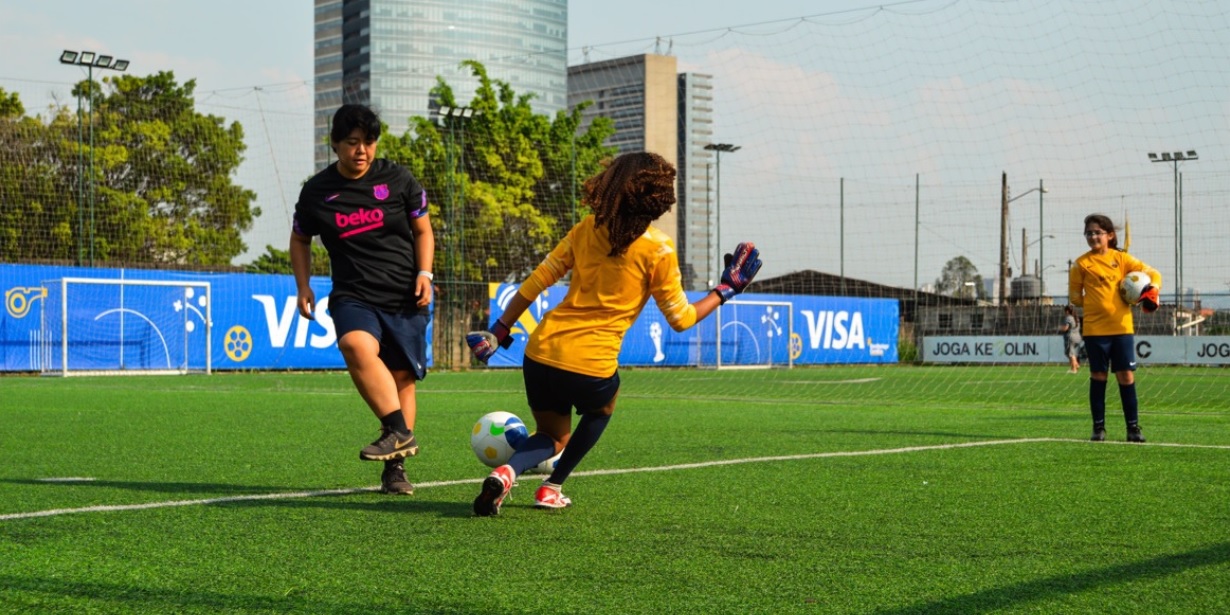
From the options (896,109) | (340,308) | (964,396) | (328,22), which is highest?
(328,22)

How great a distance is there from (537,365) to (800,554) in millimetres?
1499

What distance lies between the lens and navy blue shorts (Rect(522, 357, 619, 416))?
535 centimetres

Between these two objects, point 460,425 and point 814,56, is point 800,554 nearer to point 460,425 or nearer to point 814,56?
point 460,425

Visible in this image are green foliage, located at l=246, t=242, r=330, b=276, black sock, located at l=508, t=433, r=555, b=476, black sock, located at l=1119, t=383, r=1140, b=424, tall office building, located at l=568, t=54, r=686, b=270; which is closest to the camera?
black sock, located at l=508, t=433, r=555, b=476

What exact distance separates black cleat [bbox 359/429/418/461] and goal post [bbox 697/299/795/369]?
30.8 metres

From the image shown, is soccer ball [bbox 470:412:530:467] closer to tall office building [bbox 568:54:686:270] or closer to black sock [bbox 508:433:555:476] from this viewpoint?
black sock [bbox 508:433:555:476]

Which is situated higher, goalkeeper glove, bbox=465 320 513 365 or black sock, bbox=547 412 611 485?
goalkeeper glove, bbox=465 320 513 365

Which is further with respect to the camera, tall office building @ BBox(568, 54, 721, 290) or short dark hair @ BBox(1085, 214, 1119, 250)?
tall office building @ BBox(568, 54, 721, 290)

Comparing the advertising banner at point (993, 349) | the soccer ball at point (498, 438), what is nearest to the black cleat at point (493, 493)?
the soccer ball at point (498, 438)

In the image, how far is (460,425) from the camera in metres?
11.3

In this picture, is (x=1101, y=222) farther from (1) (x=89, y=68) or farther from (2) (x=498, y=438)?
(1) (x=89, y=68)

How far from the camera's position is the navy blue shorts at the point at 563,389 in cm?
535

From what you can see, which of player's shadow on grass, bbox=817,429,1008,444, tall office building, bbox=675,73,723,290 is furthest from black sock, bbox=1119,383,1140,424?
tall office building, bbox=675,73,723,290

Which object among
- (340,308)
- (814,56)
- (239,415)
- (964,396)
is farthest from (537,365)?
(814,56)
